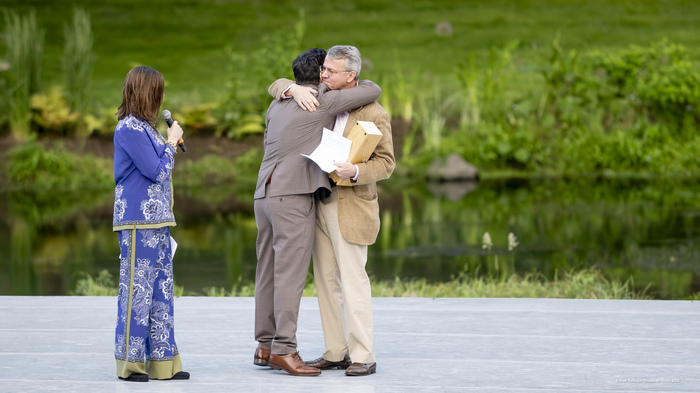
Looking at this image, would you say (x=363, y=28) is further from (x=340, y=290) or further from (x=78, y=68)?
(x=340, y=290)

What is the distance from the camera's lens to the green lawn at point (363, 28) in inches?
806

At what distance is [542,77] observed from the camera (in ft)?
59.7

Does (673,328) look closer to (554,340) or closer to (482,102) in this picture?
(554,340)

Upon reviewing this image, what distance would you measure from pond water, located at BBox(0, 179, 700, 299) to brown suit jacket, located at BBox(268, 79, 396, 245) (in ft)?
13.0

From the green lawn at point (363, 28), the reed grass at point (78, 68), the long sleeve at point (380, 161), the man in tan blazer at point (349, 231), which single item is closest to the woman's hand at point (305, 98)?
the man in tan blazer at point (349, 231)

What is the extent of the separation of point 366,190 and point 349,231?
0.18 metres

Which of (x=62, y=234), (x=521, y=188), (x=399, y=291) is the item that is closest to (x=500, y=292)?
(x=399, y=291)

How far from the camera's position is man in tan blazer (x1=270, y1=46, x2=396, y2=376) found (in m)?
3.84

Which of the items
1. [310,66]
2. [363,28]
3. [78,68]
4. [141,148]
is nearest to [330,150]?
[310,66]

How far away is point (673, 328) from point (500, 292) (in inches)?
82.5

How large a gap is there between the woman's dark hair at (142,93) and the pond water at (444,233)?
173 inches

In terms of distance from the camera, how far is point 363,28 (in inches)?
877

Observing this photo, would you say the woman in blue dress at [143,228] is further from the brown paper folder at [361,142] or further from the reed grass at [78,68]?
the reed grass at [78,68]

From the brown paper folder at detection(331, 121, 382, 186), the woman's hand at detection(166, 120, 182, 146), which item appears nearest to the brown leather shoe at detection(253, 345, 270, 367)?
the brown paper folder at detection(331, 121, 382, 186)
